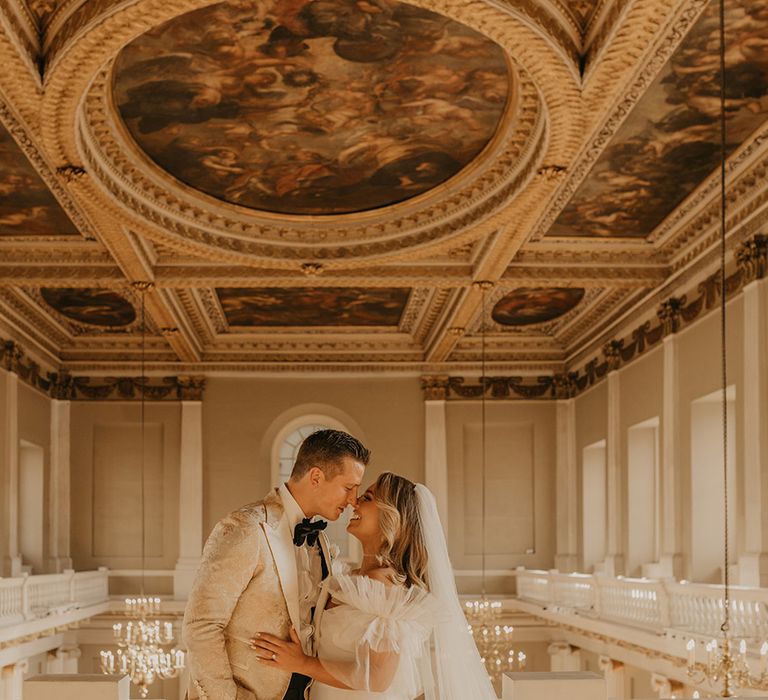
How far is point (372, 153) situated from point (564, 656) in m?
13.0

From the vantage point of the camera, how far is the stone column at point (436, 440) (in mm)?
24594

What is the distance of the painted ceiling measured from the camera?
9.34 m

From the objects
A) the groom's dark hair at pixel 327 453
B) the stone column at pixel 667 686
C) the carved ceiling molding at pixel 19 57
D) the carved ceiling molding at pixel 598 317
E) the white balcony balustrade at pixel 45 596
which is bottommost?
the stone column at pixel 667 686

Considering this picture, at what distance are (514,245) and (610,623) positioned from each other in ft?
18.9

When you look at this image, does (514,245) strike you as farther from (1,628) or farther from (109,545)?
(109,545)

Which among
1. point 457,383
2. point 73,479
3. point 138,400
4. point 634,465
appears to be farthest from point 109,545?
point 634,465

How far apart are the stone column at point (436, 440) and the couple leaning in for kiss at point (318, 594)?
63.8 feet

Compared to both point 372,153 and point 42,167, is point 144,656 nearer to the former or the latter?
point 42,167

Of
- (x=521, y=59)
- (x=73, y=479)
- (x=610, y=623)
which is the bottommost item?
(x=610, y=623)

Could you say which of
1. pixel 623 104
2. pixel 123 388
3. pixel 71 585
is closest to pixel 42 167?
pixel 623 104

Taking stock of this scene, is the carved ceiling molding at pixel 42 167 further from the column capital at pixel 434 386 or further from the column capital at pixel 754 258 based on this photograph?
the column capital at pixel 434 386

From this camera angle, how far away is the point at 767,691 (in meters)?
10.3

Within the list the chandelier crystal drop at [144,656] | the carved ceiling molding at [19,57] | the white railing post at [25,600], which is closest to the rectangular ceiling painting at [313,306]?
the chandelier crystal drop at [144,656]

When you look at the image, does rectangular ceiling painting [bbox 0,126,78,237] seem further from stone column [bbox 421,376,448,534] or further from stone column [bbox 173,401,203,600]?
stone column [bbox 421,376,448,534]
